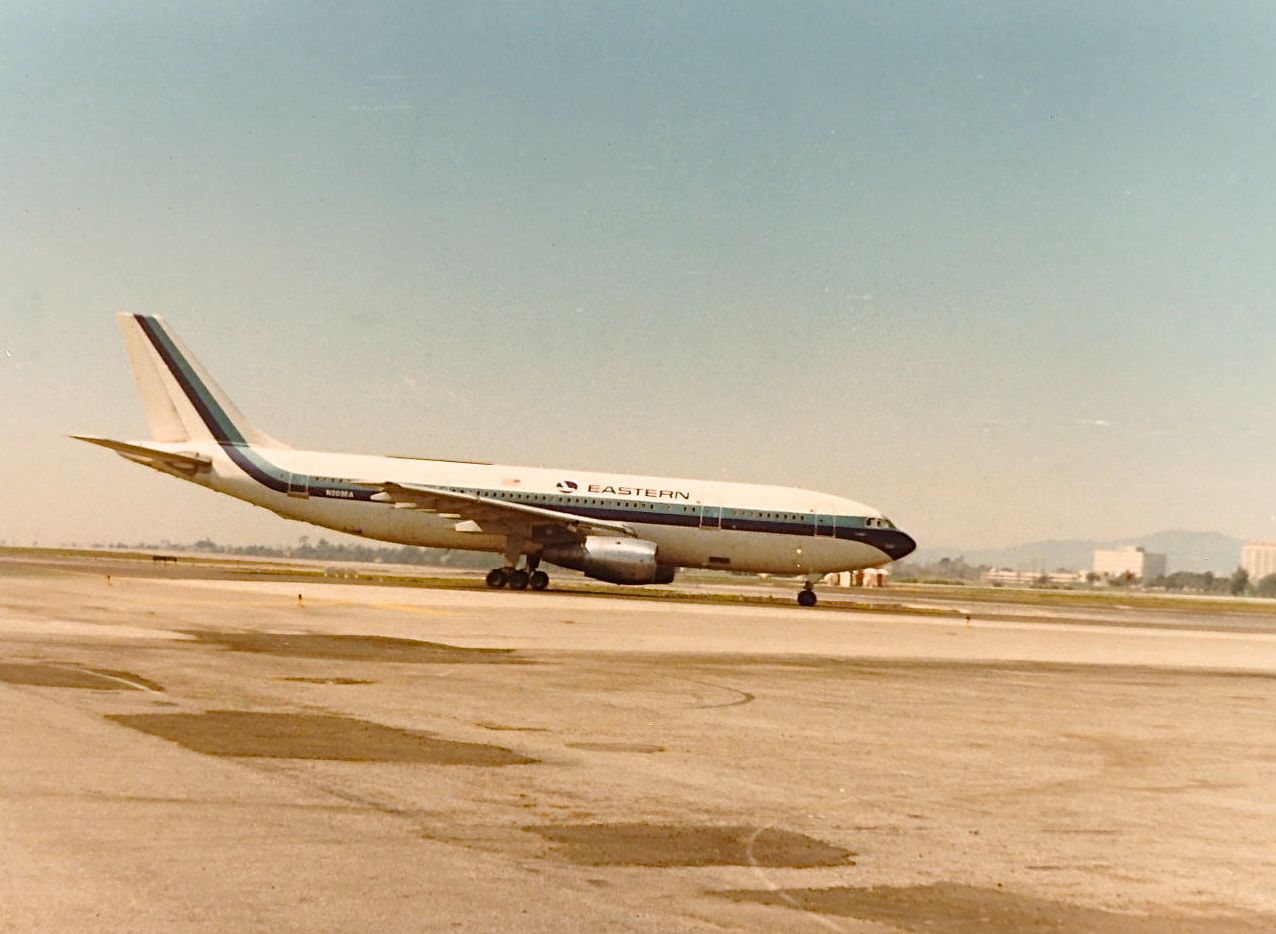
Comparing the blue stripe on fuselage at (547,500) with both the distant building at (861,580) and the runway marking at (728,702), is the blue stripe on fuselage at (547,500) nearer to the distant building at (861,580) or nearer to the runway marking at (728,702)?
the runway marking at (728,702)

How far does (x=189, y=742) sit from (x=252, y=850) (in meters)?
3.14

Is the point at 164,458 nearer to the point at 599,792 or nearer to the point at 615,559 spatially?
the point at 615,559

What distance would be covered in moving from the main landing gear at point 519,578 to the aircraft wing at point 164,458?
32.2 ft

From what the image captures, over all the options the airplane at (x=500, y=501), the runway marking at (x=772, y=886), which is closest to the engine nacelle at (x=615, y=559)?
the airplane at (x=500, y=501)

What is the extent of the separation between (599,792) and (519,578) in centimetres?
3164

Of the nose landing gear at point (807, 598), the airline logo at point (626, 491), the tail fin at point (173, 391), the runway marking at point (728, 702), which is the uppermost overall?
the tail fin at point (173, 391)

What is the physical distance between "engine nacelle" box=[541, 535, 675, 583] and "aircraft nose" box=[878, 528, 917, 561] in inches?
313

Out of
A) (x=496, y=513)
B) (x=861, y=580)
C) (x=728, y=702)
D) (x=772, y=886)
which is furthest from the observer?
(x=861, y=580)

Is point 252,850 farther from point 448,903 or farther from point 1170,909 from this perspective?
point 1170,909

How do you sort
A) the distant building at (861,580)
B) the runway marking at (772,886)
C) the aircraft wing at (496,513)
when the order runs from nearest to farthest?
the runway marking at (772,886) < the aircraft wing at (496,513) < the distant building at (861,580)

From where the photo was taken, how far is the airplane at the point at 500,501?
3925 cm

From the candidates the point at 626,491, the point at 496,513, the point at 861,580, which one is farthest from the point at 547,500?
the point at 861,580

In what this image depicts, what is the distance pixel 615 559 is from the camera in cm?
3709

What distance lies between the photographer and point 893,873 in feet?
19.9
